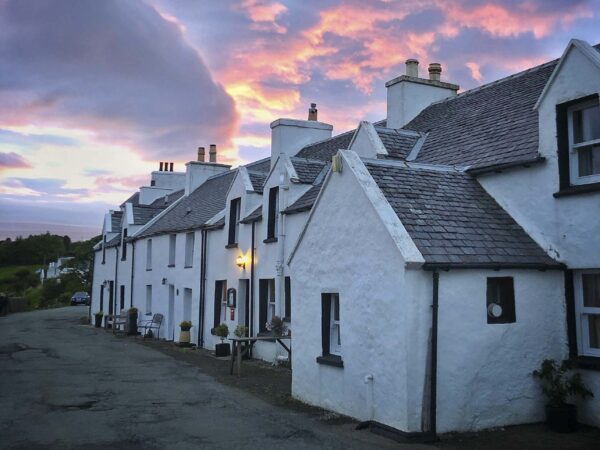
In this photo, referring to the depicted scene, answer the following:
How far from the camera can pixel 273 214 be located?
62.1 feet

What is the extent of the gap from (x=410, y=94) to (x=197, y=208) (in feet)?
43.4

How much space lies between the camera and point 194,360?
19156 mm

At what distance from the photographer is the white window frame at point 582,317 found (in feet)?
31.8

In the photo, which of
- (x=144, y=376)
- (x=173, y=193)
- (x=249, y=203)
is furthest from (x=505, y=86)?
(x=173, y=193)

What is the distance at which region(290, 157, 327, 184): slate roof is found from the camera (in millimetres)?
17875

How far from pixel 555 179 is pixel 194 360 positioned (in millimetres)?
13078

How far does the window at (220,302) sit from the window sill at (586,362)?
47.9ft

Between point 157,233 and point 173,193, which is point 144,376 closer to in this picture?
point 157,233

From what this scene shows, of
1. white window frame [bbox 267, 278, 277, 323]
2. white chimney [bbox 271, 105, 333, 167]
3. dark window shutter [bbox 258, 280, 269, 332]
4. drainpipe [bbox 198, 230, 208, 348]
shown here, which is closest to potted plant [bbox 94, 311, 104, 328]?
drainpipe [bbox 198, 230, 208, 348]

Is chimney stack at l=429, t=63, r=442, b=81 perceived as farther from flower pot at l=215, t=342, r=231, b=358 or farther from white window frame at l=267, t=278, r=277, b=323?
flower pot at l=215, t=342, r=231, b=358

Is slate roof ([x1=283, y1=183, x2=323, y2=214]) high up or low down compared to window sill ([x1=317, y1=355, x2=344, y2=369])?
up

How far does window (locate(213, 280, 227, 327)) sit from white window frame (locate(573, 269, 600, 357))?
47.6ft

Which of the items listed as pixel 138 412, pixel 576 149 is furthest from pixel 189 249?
pixel 576 149

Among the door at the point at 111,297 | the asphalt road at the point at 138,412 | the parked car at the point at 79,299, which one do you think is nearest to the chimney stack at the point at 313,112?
the asphalt road at the point at 138,412
